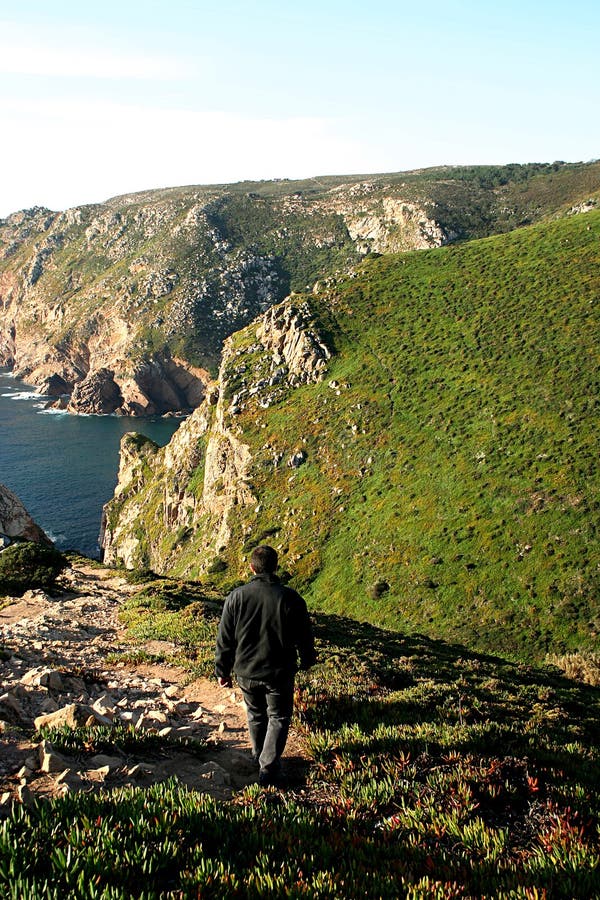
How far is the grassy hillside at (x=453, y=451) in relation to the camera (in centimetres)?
3869

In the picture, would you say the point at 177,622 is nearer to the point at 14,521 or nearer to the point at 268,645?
the point at 268,645

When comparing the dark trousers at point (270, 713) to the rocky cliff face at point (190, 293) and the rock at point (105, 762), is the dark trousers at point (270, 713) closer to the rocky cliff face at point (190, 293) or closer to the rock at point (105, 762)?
the rock at point (105, 762)

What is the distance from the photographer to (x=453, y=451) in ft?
167

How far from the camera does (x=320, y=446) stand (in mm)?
59656

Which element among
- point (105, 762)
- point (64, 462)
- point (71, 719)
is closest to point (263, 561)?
point (105, 762)

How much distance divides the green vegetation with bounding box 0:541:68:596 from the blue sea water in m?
51.5

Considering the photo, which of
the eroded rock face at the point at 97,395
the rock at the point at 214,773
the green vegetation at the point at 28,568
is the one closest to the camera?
the rock at the point at 214,773

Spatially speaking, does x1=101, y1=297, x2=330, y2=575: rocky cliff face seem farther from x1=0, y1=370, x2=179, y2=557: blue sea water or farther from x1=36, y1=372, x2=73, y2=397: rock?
x1=36, y1=372, x2=73, y2=397: rock

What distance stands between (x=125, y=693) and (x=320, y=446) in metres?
48.6

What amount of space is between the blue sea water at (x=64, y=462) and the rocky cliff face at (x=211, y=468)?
8610 millimetres

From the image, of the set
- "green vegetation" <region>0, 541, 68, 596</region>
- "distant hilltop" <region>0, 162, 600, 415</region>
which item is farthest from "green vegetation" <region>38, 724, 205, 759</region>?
"distant hilltop" <region>0, 162, 600, 415</region>

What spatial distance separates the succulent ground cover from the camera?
14.3 feet

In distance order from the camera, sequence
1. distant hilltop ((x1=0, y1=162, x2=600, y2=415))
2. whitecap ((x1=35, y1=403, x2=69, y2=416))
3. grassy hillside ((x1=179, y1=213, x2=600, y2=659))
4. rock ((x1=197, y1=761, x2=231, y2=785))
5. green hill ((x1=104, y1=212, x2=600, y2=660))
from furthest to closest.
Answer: whitecap ((x1=35, y1=403, x2=69, y2=416)), distant hilltop ((x1=0, y1=162, x2=600, y2=415)), green hill ((x1=104, y1=212, x2=600, y2=660)), grassy hillside ((x1=179, y1=213, x2=600, y2=659)), rock ((x1=197, y1=761, x2=231, y2=785))

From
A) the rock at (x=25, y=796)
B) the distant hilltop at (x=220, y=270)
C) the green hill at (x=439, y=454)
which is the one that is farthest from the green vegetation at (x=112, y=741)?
the distant hilltop at (x=220, y=270)
